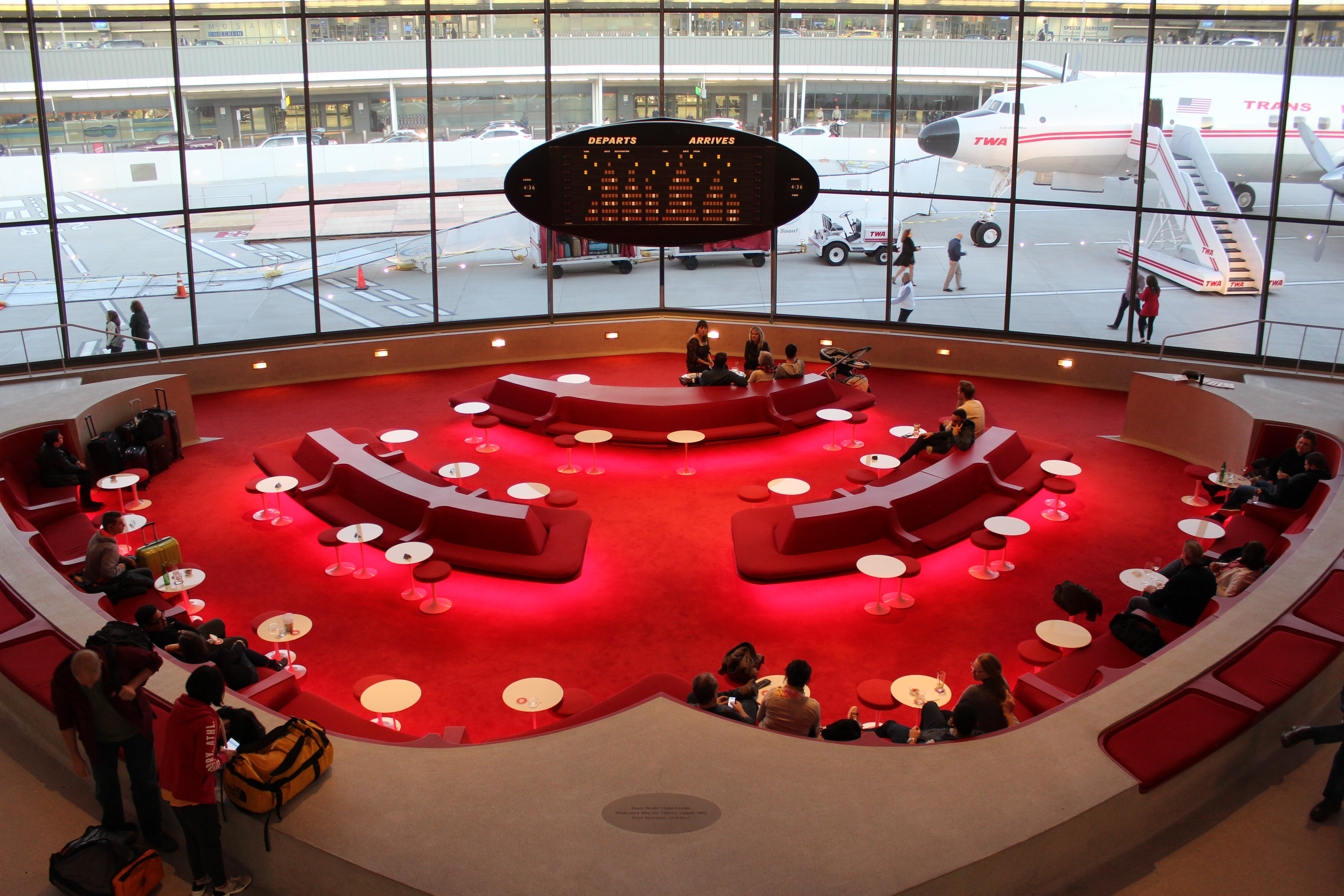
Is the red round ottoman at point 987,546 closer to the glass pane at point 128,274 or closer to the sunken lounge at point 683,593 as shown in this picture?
the sunken lounge at point 683,593

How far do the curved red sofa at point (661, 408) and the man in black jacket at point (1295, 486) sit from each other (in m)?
4.94

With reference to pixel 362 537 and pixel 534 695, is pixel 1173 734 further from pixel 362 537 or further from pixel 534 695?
pixel 362 537

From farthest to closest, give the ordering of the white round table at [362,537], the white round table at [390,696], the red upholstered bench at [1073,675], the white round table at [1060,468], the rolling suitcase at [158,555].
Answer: the white round table at [1060,468] → the white round table at [362,537] → the rolling suitcase at [158,555] → the red upholstered bench at [1073,675] → the white round table at [390,696]

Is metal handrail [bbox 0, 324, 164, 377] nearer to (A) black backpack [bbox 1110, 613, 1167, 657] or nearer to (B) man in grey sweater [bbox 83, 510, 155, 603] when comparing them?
(B) man in grey sweater [bbox 83, 510, 155, 603]

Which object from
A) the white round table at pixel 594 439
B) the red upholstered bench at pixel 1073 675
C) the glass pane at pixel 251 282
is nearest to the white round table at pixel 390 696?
the red upholstered bench at pixel 1073 675

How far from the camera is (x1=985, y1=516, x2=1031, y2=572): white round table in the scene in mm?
9375

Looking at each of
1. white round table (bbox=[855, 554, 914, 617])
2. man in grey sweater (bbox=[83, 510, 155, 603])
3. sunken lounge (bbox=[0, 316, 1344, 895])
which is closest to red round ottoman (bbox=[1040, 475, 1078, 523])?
sunken lounge (bbox=[0, 316, 1344, 895])

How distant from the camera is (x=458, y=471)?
11.1 m

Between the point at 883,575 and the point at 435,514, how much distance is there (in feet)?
14.4

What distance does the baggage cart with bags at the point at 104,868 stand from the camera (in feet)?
15.8

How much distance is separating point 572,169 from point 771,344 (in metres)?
5.75

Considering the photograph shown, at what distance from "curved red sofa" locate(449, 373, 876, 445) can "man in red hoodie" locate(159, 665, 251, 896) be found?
319 inches

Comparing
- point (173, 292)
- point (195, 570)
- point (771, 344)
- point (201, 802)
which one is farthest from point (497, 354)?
point (201, 802)

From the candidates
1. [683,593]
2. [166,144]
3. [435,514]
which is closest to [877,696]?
[683,593]
